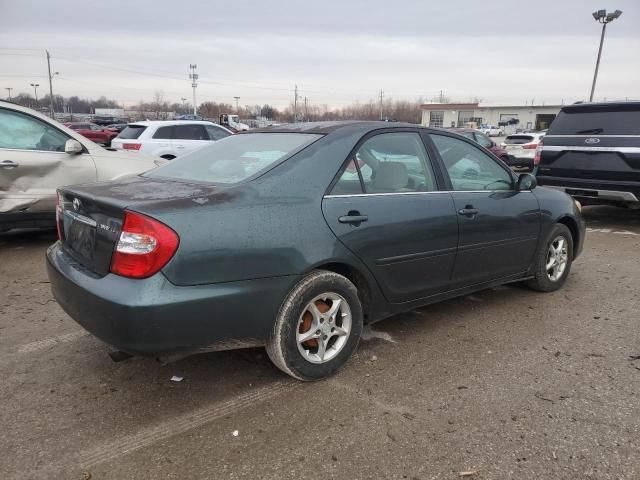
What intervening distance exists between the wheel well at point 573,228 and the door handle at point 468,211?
1.43 metres

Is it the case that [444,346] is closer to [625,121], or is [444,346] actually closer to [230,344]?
[230,344]

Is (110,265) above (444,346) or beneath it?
above

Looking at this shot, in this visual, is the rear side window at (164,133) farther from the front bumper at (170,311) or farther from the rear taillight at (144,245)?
the rear taillight at (144,245)

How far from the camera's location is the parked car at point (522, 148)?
60.5 ft

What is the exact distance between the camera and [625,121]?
7.12 metres

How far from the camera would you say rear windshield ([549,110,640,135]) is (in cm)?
709

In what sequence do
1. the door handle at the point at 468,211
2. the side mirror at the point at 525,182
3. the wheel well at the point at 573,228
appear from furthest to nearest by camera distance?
1. the wheel well at the point at 573,228
2. the side mirror at the point at 525,182
3. the door handle at the point at 468,211

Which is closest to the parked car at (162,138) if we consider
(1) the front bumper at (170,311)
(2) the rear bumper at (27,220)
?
(2) the rear bumper at (27,220)

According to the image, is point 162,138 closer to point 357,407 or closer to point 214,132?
point 214,132

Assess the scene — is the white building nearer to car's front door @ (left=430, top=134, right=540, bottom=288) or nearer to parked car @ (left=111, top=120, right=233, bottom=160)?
parked car @ (left=111, top=120, right=233, bottom=160)

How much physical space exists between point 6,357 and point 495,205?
3.61m

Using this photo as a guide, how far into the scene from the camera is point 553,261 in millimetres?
4727

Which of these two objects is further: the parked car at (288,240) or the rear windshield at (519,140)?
the rear windshield at (519,140)

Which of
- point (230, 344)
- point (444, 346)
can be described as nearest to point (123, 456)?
point (230, 344)
